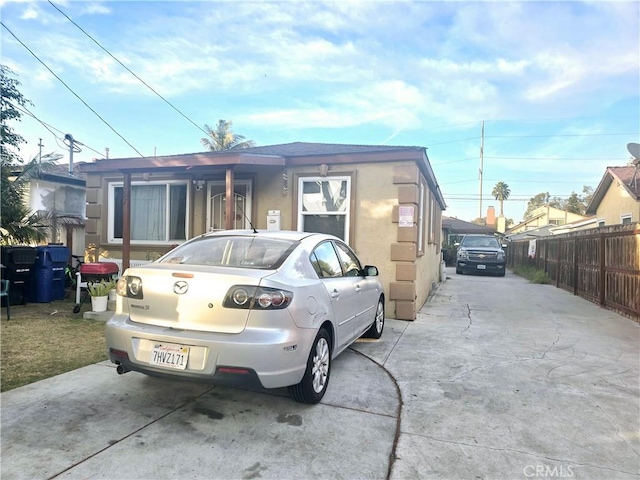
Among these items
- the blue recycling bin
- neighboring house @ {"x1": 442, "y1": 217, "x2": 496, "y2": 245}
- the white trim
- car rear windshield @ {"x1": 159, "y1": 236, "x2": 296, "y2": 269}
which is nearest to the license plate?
car rear windshield @ {"x1": 159, "y1": 236, "x2": 296, "y2": 269}

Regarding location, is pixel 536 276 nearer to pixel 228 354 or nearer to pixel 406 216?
pixel 406 216

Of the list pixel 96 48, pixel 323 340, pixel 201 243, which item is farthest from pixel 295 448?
pixel 96 48

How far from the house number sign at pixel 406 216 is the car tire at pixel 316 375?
3930 millimetres

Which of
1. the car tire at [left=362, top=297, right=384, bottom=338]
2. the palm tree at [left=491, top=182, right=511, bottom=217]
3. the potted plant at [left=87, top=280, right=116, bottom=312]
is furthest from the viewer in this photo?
the palm tree at [left=491, top=182, right=511, bottom=217]

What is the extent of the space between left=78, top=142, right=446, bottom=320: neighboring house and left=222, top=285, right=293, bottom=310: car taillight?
144 inches

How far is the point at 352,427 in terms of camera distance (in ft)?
9.71

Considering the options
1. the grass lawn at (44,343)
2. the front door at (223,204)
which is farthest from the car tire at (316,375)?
the front door at (223,204)

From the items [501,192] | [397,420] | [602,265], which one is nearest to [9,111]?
[397,420]

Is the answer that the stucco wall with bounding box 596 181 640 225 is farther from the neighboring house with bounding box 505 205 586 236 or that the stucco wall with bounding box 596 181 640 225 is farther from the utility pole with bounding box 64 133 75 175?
the neighboring house with bounding box 505 205 586 236

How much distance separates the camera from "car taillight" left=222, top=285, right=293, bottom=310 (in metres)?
2.80

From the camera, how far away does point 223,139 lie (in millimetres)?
31703

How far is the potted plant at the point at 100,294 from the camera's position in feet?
21.5

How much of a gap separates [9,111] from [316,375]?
13.3 meters

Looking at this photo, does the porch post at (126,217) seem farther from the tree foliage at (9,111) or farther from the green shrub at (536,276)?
the green shrub at (536,276)
